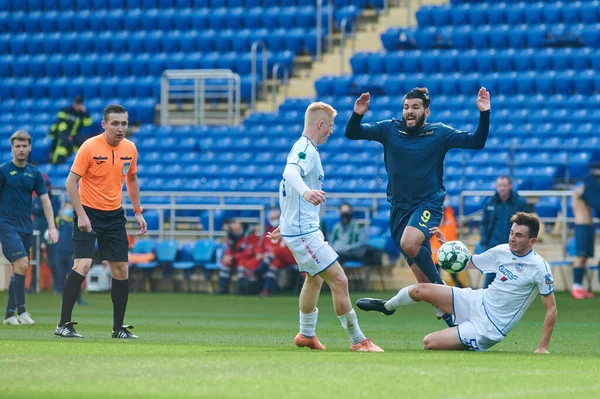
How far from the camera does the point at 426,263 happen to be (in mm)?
11242

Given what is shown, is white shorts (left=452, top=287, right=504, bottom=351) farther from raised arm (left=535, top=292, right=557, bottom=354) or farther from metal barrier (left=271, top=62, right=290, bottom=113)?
metal barrier (left=271, top=62, right=290, bottom=113)

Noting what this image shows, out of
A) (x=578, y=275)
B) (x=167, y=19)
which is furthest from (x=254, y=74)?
(x=578, y=275)

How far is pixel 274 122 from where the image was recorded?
92.8ft

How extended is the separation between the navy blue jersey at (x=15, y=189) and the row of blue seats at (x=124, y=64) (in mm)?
16364

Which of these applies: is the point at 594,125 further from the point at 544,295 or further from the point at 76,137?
the point at 544,295

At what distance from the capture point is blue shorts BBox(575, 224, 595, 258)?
20000mm

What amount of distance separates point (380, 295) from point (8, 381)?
13344 millimetres

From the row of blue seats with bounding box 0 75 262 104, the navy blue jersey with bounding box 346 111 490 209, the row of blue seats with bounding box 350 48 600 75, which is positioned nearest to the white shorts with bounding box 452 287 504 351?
the navy blue jersey with bounding box 346 111 490 209

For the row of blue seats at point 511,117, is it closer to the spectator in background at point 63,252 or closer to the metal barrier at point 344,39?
the metal barrier at point 344,39

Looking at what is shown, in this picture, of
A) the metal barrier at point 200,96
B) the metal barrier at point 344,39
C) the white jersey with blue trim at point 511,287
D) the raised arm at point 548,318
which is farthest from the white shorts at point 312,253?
the metal barrier at point 344,39

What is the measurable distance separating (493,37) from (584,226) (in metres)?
8.83

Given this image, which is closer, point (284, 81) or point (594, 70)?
point (594, 70)

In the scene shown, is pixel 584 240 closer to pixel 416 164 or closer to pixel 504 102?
pixel 504 102

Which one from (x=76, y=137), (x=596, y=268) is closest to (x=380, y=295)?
(x=596, y=268)
